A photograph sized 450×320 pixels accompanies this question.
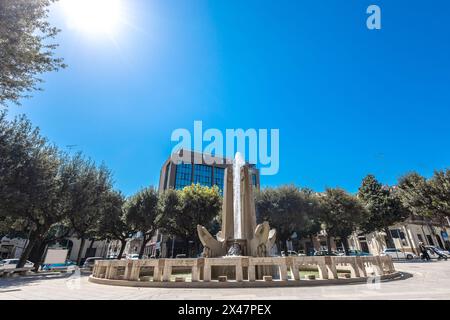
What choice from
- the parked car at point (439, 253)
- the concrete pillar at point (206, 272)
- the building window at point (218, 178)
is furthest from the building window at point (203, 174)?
the concrete pillar at point (206, 272)

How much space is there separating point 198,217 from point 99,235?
15.5 m

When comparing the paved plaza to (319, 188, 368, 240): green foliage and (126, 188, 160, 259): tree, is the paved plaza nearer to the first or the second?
(126, 188, 160, 259): tree

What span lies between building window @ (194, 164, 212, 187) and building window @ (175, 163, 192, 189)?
5.54 feet

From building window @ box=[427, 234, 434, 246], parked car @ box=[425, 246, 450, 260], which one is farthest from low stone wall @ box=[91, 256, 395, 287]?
building window @ box=[427, 234, 434, 246]

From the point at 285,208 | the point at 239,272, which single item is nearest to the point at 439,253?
the point at 285,208

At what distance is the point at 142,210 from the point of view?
3117 centimetres

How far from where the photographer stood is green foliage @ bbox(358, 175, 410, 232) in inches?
1500

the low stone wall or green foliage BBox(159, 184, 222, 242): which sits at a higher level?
green foliage BBox(159, 184, 222, 242)

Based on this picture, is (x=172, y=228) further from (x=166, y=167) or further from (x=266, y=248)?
(x=166, y=167)

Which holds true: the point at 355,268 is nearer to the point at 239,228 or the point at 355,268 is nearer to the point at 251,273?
the point at 251,273

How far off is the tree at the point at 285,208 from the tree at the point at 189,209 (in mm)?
6249
